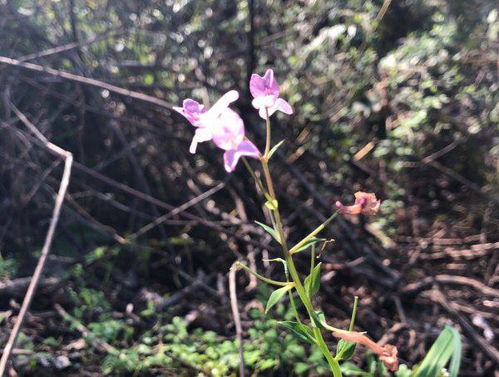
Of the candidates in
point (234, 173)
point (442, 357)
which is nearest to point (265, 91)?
point (442, 357)

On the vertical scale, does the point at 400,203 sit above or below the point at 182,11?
below

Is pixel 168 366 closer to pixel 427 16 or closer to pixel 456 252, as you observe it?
pixel 456 252

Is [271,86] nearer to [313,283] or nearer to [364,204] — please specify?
[364,204]

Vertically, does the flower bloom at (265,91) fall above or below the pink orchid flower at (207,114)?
above

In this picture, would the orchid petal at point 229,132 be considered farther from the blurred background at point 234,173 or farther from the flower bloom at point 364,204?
the blurred background at point 234,173

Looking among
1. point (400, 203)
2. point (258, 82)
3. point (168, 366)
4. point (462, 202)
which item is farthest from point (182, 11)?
point (258, 82)

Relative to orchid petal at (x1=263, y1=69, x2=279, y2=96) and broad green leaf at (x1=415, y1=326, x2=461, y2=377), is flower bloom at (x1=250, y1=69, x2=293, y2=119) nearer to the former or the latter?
orchid petal at (x1=263, y1=69, x2=279, y2=96)

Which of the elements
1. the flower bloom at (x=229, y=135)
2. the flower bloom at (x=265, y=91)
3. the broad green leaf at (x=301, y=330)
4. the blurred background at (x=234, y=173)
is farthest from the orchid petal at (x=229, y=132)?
the blurred background at (x=234, y=173)
